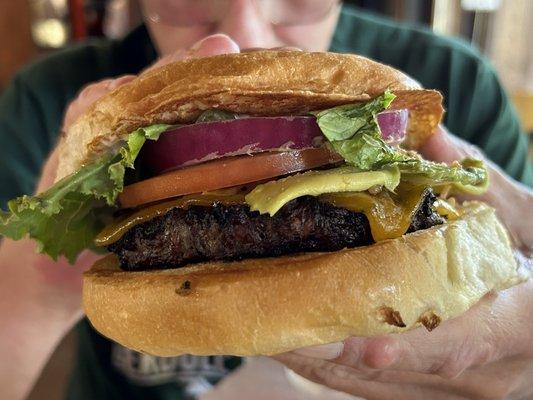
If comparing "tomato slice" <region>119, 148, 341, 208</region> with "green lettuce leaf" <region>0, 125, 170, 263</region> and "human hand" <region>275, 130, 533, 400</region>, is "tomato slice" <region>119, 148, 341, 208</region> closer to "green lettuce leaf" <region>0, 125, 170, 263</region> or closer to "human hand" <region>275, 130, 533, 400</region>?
"green lettuce leaf" <region>0, 125, 170, 263</region>

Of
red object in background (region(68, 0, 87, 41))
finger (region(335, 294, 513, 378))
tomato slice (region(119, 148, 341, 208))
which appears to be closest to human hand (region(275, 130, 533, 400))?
finger (region(335, 294, 513, 378))

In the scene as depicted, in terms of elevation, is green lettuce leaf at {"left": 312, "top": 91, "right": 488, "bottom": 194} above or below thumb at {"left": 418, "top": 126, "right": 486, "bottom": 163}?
above

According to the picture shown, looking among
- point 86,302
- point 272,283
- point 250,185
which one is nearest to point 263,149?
point 250,185

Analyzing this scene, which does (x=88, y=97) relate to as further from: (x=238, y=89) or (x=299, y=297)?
(x=299, y=297)

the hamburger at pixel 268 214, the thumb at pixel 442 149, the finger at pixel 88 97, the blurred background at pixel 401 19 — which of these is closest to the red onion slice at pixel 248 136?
the hamburger at pixel 268 214

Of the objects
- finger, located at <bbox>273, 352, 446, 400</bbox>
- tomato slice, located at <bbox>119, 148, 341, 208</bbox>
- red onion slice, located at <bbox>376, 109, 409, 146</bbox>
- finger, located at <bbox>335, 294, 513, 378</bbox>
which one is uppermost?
red onion slice, located at <bbox>376, 109, 409, 146</bbox>

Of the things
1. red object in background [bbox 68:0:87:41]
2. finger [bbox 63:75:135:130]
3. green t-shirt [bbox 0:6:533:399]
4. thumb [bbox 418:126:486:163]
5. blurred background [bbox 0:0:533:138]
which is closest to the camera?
finger [bbox 63:75:135:130]

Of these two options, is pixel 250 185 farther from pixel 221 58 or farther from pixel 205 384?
pixel 205 384

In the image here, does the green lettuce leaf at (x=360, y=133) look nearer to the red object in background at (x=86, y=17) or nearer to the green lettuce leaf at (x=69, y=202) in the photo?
the green lettuce leaf at (x=69, y=202)
